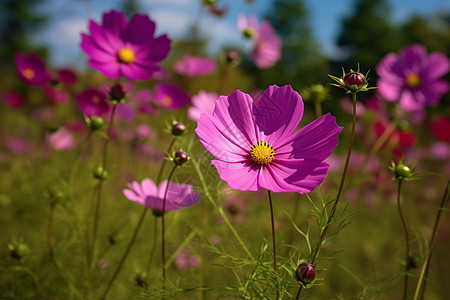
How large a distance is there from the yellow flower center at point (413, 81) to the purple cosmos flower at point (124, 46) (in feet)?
2.36

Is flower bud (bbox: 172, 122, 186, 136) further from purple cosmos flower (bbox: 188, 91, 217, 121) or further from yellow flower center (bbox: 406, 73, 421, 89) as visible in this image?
yellow flower center (bbox: 406, 73, 421, 89)

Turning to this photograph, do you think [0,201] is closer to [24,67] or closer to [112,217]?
[112,217]

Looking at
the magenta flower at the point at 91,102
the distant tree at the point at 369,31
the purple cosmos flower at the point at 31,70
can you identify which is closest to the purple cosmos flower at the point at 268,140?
the magenta flower at the point at 91,102

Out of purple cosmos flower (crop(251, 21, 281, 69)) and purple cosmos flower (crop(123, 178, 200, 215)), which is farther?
purple cosmos flower (crop(251, 21, 281, 69))

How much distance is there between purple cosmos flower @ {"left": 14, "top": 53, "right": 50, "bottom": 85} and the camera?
0.92 meters

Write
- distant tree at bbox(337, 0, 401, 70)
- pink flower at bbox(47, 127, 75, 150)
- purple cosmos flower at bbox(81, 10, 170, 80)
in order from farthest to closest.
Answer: distant tree at bbox(337, 0, 401, 70)
pink flower at bbox(47, 127, 75, 150)
purple cosmos flower at bbox(81, 10, 170, 80)

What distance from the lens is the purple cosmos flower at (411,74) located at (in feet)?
3.37

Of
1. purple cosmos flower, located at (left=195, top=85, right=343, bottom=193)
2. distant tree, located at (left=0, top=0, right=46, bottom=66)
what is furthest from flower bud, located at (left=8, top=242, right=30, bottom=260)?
distant tree, located at (left=0, top=0, right=46, bottom=66)

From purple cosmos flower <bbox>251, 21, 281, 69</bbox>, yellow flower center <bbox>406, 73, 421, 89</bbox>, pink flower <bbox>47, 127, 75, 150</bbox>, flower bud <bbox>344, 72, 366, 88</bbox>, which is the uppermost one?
flower bud <bbox>344, 72, 366, 88</bbox>

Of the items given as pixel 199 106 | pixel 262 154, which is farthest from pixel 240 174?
pixel 199 106

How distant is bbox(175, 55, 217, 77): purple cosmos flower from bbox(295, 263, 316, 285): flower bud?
91 centimetres

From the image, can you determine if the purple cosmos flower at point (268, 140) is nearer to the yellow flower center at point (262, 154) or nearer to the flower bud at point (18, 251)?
the yellow flower center at point (262, 154)

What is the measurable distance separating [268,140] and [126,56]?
35cm

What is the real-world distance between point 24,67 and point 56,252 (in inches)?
21.9
